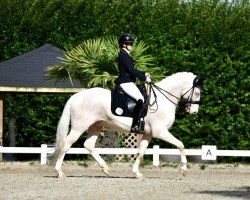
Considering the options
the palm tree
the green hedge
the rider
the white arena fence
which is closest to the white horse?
the rider

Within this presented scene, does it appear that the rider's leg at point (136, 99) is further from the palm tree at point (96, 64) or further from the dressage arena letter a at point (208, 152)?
the dressage arena letter a at point (208, 152)

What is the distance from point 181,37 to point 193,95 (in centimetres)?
717

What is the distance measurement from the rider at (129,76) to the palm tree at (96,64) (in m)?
4.61

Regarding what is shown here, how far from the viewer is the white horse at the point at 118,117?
17.8m

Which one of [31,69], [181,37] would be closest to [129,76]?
[31,69]

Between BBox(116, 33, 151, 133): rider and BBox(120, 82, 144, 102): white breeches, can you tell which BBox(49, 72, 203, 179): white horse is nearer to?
BBox(116, 33, 151, 133): rider

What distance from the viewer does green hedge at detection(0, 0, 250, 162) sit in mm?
24594

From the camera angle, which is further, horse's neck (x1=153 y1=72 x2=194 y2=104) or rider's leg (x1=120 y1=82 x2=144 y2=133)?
horse's neck (x1=153 y1=72 x2=194 y2=104)

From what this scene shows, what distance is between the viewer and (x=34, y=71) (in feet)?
78.9

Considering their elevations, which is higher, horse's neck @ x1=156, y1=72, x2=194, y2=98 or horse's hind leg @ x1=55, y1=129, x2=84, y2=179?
horse's neck @ x1=156, y1=72, x2=194, y2=98

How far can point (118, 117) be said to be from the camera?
700 inches

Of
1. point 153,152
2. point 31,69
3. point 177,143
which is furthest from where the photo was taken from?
point 31,69

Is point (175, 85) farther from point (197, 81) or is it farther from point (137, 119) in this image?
point (137, 119)

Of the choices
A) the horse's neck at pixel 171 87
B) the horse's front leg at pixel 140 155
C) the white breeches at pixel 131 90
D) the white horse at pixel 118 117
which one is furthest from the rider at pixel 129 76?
the horse's neck at pixel 171 87
